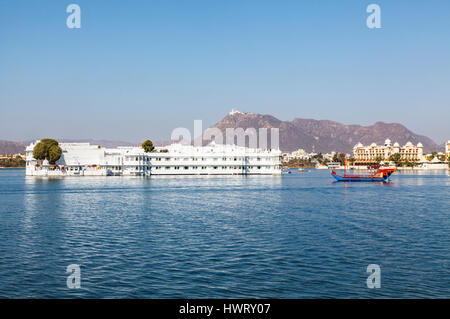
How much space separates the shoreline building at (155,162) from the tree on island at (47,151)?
1.93m

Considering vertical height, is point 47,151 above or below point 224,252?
above

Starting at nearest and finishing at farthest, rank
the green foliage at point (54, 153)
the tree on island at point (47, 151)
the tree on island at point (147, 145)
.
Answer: the green foliage at point (54, 153) → the tree on island at point (47, 151) → the tree on island at point (147, 145)

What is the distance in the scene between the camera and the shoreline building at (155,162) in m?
105

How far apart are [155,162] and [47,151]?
2728cm

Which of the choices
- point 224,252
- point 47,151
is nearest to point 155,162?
point 47,151

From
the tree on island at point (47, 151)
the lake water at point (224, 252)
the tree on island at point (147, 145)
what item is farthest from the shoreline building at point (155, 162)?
the lake water at point (224, 252)

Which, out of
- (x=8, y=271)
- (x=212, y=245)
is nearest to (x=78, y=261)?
(x=8, y=271)

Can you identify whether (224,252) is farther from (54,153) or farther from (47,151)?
(47,151)

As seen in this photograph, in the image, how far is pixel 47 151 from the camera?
355 feet

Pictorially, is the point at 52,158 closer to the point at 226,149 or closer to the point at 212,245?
the point at 226,149

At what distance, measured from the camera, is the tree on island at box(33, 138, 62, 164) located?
105250 mm

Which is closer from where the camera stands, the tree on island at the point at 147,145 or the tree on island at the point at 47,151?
the tree on island at the point at 47,151

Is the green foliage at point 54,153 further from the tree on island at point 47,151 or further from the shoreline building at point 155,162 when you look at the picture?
the shoreline building at point 155,162

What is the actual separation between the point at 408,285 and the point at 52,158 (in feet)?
339
